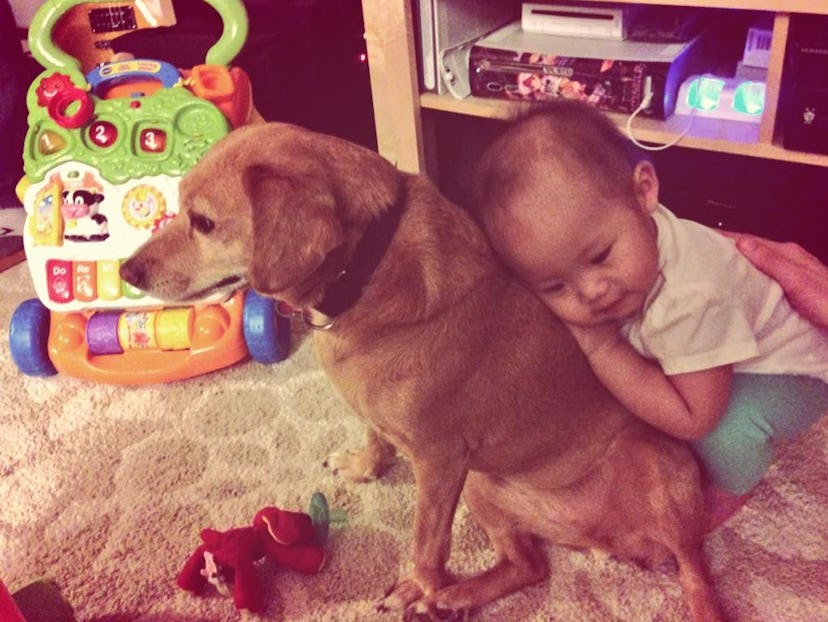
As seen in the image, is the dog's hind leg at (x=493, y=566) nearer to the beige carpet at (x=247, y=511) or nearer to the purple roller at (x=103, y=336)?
the beige carpet at (x=247, y=511)

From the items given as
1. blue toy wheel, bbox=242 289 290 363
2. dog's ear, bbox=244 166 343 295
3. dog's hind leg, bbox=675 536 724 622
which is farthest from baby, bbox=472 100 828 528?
blue toy wheel, bbox=242 289 290 363

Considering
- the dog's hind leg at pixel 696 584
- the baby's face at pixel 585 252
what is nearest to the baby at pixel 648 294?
the baby's face at pixel 585 252

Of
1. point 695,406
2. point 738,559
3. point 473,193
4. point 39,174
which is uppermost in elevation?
point 473,193

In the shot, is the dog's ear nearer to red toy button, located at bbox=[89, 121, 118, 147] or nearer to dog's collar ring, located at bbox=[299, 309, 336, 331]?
dog's collar ring, located at bbox=[299, 309, 336, 331]

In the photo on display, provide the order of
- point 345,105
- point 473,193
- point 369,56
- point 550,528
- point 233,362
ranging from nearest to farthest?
point 473,193, point 550,528, point 233,362, point 369,56, point 345,105

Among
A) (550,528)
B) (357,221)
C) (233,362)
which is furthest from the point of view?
(233,362)

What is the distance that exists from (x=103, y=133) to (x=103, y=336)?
1.49 feet

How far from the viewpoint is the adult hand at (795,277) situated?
1.15 m

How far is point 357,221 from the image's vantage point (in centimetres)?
97

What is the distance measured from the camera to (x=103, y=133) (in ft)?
5.66

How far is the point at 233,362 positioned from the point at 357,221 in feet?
2.72

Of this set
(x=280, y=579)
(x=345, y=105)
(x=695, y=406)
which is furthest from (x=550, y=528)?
(x=345, y=105)

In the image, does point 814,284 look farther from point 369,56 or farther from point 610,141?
point 369,56

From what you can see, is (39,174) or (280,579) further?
(39,174)
